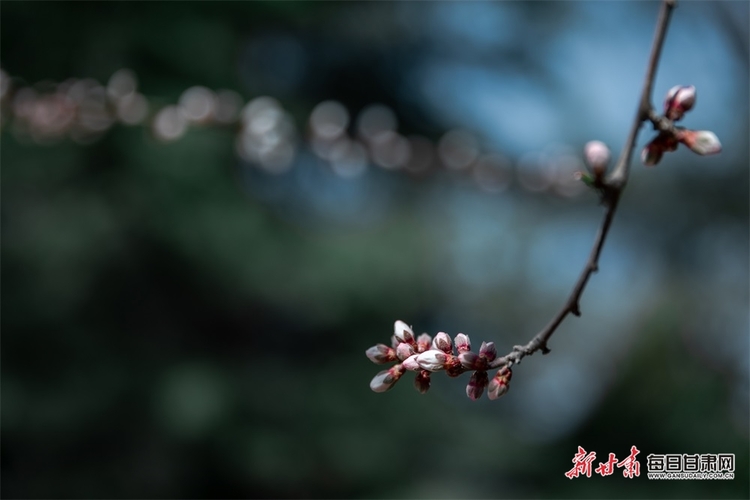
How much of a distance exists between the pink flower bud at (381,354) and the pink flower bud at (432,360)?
0.04 m

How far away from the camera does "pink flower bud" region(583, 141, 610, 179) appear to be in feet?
1.38

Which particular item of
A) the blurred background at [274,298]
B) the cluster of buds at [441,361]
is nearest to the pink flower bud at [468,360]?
the cluster of buds at [441,361]

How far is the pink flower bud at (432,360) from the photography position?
433 millimetres

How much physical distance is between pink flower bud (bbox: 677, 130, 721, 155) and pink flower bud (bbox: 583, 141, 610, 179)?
0.18 feet

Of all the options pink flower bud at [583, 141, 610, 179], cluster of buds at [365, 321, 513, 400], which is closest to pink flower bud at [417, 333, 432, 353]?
cluster of buds at [365, 321, 513, 400]

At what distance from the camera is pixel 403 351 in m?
0.47

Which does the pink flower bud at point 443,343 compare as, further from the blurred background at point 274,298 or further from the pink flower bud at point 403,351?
the blurred background at point 274,298

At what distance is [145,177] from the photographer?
8.51 feet

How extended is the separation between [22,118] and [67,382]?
164 cm

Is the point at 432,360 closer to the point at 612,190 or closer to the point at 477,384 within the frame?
the point at 477,384

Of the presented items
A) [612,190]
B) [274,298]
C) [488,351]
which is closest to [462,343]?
[488,351]

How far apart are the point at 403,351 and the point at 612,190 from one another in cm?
18

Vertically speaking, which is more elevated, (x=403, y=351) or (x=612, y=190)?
(x=612, y=190)

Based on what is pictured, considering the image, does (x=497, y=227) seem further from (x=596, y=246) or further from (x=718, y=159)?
(x=596, y=246)
